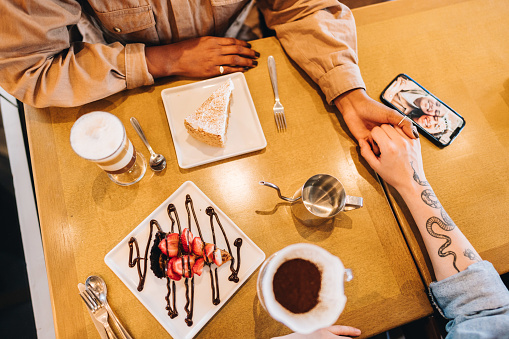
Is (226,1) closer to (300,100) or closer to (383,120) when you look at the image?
(300,100)

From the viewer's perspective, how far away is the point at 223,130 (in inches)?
47.0

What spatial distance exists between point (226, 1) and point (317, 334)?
56.2 inches

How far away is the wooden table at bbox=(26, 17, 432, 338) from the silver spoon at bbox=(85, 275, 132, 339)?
2 centimetres

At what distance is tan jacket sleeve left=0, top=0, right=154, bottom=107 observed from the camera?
999mm

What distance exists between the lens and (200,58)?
1.32 m

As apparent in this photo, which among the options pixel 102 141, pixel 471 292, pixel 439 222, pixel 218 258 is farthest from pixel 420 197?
pixel 102 141

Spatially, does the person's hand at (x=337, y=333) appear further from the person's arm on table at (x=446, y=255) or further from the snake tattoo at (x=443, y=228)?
the snake tattoo at (x=443, y=228)

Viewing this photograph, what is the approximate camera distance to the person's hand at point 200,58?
1.29 m

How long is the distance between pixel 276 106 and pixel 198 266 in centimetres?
74

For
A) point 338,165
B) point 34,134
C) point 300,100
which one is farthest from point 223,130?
point 34,134

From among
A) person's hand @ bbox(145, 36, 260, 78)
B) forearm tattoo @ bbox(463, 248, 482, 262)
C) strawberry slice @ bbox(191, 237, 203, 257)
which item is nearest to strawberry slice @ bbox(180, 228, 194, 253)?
strawberry slice @ bbox(191, 237, 203, 257)

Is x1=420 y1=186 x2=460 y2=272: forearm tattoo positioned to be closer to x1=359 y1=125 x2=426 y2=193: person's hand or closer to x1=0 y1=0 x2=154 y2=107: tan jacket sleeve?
x1=359 y1=125 x2=426 y2=193: person's hand

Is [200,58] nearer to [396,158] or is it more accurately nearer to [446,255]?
[396,158]

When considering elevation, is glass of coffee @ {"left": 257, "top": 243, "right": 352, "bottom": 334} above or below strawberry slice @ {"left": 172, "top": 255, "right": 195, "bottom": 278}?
below
